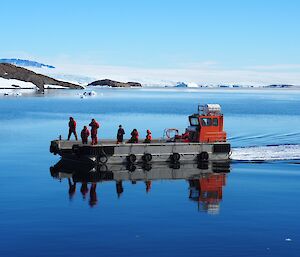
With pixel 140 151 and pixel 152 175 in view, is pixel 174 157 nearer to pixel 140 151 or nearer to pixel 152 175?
pixel 140 151

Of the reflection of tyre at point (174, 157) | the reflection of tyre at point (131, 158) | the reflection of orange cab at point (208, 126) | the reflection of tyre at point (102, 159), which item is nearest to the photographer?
the reflection of tyre at point (102, 159)

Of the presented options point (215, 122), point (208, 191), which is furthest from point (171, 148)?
point (208, 191)

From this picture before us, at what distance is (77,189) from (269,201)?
1065cm

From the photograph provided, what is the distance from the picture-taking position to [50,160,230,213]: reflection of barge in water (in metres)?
35.1

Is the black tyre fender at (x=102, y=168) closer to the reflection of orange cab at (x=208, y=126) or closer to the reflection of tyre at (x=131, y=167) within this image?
the reflection of tyre at (x=131, y=167)

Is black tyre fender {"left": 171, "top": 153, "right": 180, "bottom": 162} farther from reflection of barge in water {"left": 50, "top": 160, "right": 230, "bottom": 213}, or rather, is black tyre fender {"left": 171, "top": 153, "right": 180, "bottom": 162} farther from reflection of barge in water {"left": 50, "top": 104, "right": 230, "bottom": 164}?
reflection of barge in water {"left": 50, "top": 160, "right": 230, "bottom": 213}

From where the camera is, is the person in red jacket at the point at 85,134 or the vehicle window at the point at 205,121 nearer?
the person in red jacket at the point at 85,134

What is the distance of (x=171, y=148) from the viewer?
4591cm

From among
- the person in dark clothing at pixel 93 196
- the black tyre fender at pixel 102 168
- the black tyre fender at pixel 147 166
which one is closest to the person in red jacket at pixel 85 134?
the black tyre fender at pixel 102 168

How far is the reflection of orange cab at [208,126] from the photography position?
47312 mm

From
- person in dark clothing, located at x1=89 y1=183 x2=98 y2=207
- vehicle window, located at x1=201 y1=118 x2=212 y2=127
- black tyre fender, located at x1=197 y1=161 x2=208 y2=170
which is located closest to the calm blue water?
person in dark clothing, located at x1=89 y1=183 x2=98 y2=207

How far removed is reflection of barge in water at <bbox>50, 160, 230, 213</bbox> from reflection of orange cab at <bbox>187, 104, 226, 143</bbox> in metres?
2.02

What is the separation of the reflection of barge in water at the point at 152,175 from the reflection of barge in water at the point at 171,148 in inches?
24.3

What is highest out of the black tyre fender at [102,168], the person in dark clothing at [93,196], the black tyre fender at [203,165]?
the black tyre fender at [102,168]
